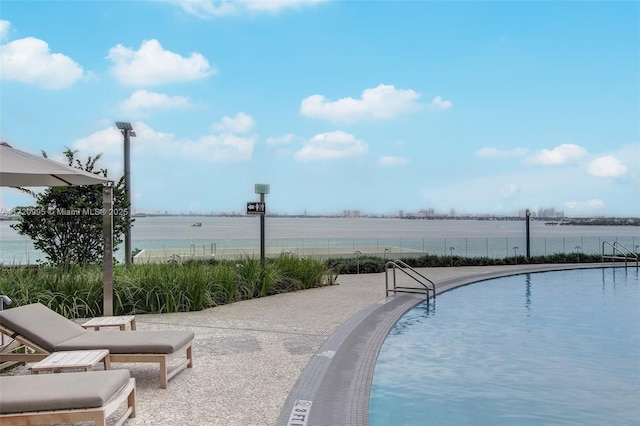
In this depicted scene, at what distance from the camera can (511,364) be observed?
5.61m

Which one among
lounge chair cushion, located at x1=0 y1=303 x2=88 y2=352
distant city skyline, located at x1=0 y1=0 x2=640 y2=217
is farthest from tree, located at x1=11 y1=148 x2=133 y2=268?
lounge chair cushion, located at x1=0 y1=303 x2=88 y2=352

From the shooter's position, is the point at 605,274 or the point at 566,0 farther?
the point at 605,274

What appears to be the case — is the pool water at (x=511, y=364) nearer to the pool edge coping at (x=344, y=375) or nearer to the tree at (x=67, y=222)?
the pool edge coping at (x=344, y=375)

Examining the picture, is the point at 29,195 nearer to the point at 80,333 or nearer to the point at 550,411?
the point at 80,333

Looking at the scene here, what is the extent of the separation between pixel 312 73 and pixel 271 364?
49.9ft

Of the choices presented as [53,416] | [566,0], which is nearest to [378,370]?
[53,416]

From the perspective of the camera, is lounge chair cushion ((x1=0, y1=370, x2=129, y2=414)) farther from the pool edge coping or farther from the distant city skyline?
the distant city skyline

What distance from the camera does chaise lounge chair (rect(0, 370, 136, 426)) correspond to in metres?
3.05

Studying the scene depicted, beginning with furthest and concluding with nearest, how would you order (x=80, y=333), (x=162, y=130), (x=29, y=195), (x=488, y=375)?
1. (x=162, y=130)
2. (x=29, y=195)
3. (x=488, y=375)
4. (x=80, y=333)

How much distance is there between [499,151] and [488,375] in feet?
74.8

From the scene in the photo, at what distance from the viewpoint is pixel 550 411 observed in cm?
430

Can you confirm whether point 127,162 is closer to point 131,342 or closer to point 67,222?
point 67,222

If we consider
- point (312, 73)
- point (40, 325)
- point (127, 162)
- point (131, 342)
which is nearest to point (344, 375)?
point (131, 342)

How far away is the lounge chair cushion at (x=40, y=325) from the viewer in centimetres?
442
